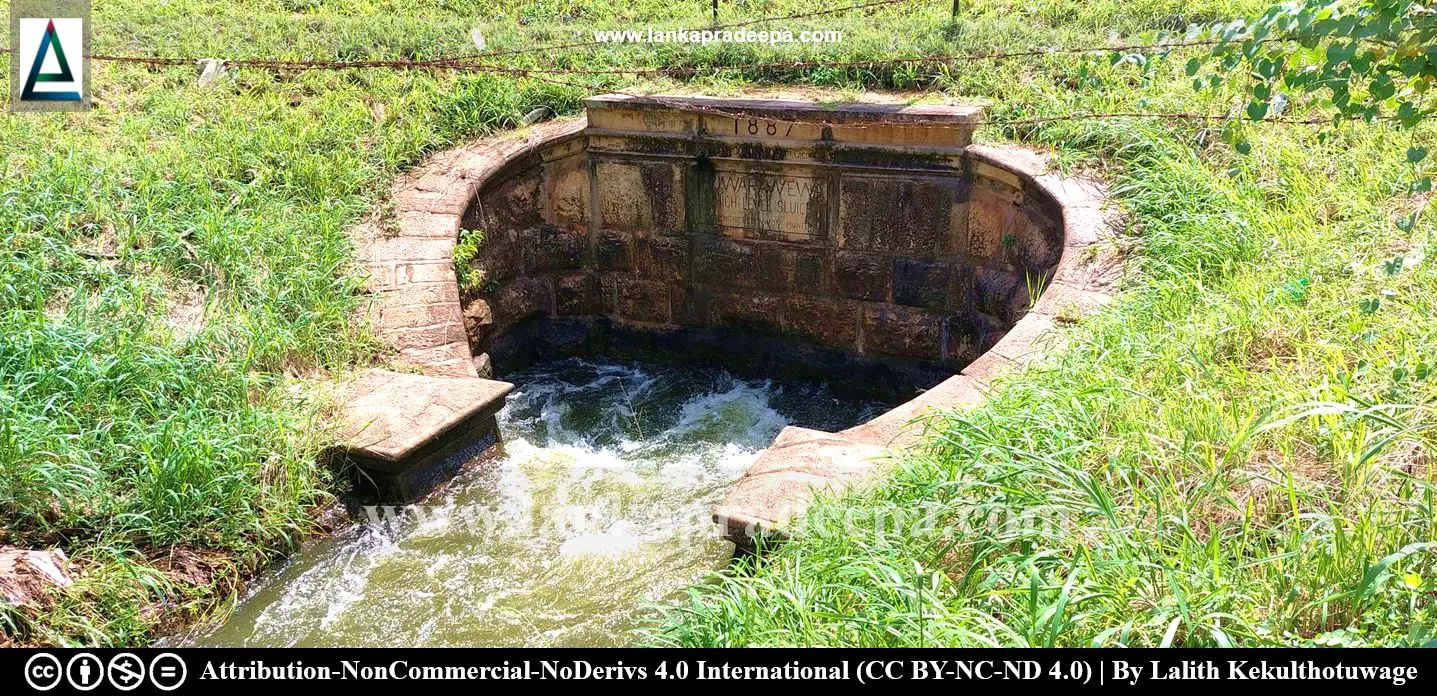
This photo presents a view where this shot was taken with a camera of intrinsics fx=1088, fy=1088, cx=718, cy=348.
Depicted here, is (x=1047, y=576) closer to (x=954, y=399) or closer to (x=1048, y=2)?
(x=954, y=399)

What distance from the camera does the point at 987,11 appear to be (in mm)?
8836

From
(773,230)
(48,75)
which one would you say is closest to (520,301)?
(773,230)

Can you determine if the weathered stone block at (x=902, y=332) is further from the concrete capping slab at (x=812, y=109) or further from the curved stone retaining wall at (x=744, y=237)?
the concrete capping slab at (x=812, y=109)

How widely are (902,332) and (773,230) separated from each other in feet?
3.34

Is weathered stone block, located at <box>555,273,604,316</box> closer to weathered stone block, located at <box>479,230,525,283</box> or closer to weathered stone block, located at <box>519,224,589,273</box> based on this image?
weathered stone block, located at <box>519,224,589,273</box>

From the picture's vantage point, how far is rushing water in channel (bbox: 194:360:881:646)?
12.4 ft

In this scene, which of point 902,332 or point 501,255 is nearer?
point 902,332

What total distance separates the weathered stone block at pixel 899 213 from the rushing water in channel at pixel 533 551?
1.43m

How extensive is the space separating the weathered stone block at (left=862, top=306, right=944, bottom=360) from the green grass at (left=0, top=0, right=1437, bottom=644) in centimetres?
128

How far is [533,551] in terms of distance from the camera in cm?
430

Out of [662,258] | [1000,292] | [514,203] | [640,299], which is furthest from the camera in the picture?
[640,299]

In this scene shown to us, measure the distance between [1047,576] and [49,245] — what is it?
4861 millimetres

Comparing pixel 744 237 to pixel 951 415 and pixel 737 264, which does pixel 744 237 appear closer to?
pixel 737 264
